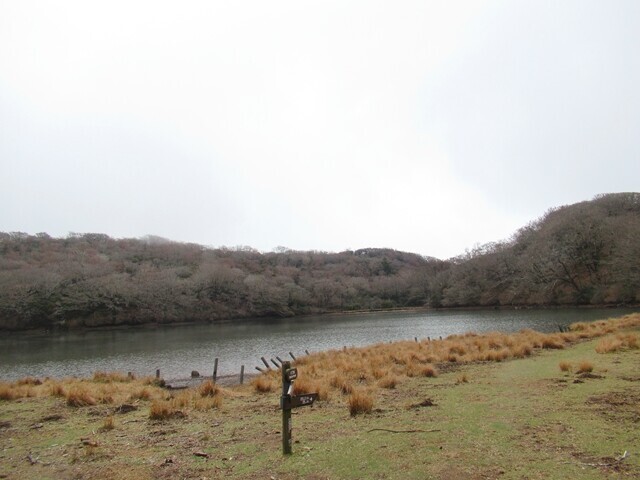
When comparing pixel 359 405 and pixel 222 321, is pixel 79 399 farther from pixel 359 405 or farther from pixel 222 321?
pixel 222 321

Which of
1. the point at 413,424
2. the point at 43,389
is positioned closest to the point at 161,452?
the point at 413,424

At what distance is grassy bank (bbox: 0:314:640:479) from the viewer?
5055 mm

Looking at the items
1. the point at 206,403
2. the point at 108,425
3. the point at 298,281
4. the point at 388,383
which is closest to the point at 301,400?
the point at 108,425

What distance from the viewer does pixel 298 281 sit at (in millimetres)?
129625

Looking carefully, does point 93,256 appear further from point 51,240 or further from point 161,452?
point 161,452

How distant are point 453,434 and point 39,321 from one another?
290 feet

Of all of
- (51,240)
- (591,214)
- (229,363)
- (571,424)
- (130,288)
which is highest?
(51,240)

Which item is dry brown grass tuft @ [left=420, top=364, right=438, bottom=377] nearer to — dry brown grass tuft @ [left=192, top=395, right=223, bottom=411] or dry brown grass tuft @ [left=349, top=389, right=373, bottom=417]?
dry brown grass tuft @ [left=349, top=389, right=373, bottom=417]

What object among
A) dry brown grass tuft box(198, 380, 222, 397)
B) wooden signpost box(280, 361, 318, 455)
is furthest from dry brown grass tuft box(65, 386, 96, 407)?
wooden signpost box(280, 361, 318, 455)

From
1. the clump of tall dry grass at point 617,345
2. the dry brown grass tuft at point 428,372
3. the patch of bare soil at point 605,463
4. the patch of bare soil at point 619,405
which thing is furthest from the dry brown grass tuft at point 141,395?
the clump of tall dry grass at point 617,345

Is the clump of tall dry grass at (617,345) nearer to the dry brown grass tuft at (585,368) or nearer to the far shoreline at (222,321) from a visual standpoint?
the dry brown grass tuft at (585,368)

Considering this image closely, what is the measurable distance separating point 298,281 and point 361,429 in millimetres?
123447

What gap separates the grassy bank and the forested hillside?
57.8 m

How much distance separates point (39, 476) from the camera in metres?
5.56
